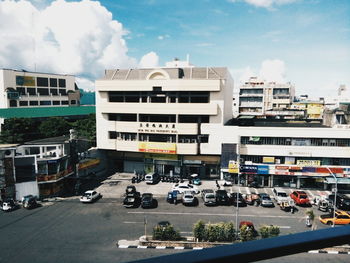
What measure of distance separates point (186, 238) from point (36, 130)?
48.6m

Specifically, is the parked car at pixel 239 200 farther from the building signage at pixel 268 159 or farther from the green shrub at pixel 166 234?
the green shrub at pixel 166 234

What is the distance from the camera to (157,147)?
41.3m

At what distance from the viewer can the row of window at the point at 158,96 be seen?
41281 millimetres

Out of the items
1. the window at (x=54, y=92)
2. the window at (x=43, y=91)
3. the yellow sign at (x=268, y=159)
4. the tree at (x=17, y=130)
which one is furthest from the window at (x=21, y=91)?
the yellow sign at (x=268, y=159)

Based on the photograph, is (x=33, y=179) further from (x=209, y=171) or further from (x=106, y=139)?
(x=209, y=171)

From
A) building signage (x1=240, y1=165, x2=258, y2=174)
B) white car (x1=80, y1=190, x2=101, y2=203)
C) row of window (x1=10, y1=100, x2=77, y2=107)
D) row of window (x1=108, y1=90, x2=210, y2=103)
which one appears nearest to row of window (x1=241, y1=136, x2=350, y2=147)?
building signage (x1=240, y1=165, x2=258, y2=174)

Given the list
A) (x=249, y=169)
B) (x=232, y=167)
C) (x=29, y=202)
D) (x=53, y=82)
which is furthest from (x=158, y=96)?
(x=53, y=82)

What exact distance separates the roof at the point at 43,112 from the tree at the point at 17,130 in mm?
6934

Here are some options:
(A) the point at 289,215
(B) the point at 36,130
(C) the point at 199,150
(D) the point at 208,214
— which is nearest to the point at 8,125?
(B) the point at 36,130

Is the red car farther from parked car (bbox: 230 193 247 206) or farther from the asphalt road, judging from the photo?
parked car (bbox: 230 193 247 206)

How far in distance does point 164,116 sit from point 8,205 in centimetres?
2385

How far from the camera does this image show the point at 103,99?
45156 mm

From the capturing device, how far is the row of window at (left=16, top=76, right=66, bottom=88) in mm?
68062

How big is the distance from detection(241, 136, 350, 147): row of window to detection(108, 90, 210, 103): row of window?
9.24m
